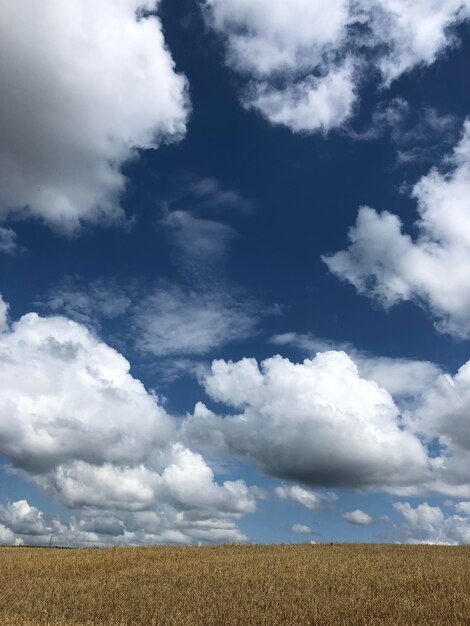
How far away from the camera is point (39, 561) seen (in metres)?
35.0

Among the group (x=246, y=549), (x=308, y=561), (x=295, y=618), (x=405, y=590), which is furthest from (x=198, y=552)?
(x=295, y=618)

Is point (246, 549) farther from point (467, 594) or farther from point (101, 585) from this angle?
point (467, 594)

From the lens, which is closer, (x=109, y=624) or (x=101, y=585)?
(x=109, y=624)

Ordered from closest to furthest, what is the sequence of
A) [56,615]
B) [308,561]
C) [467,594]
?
[56,615] < [467,594] < [308,561]

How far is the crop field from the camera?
1928cm

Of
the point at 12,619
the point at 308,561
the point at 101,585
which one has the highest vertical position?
the point at 308,561

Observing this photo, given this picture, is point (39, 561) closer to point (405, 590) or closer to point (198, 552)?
point (198, 552)

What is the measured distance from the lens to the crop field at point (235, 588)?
1928cm

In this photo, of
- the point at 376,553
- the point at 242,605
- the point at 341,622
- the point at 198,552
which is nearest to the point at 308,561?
the point at 376,553

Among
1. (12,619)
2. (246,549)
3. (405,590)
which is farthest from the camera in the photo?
(246,549)

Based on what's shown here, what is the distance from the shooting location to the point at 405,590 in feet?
78.6

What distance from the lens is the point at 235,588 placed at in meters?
24.9

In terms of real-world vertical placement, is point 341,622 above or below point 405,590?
below

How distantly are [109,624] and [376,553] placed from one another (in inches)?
965
